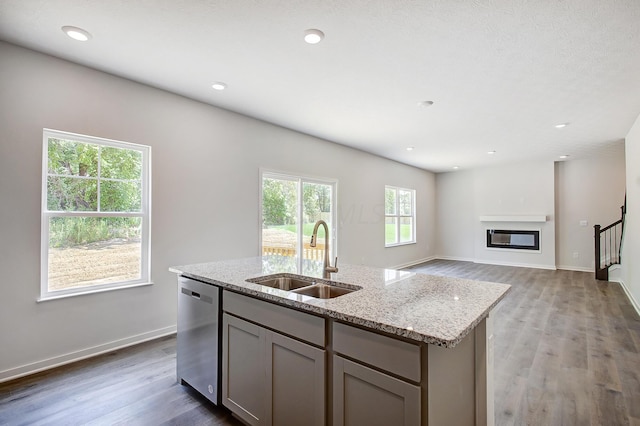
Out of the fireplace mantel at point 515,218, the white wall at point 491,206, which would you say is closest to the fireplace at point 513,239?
the white wall at point 491,206

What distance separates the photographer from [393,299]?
154 centimetres

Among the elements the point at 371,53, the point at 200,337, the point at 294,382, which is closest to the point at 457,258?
the point at 371,53

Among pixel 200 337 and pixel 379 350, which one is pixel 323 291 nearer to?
pixel 379 350

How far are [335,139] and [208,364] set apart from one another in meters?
4.16

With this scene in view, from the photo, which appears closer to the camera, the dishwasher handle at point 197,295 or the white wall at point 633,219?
the dishwasher handle at point 197,295

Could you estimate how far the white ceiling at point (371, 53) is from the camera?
2.04 meters

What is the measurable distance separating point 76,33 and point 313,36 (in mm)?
1757

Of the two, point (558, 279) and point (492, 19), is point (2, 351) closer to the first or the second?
point (492, 19)

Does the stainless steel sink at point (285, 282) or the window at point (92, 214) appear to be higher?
the window at point (92, 214)

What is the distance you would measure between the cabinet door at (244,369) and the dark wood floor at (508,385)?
0.19 meters

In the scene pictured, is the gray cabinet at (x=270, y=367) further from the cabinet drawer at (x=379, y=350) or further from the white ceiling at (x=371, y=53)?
the white ceiling at (x=371, y=53)

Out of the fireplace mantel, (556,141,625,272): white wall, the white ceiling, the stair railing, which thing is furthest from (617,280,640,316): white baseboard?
the white ceiling

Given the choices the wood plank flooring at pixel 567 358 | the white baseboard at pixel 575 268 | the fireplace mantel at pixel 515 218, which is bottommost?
the wood plank flooring at pixel 567 358

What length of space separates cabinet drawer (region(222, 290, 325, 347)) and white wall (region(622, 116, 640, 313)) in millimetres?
4994
